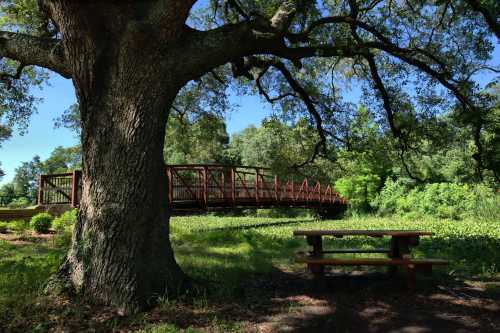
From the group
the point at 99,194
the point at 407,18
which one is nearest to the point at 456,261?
the point at 407,18

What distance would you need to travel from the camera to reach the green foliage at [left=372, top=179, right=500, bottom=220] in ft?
58.1

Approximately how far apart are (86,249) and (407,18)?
8436 mm

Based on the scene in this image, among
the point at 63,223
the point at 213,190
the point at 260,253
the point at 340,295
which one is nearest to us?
the point at 340,295

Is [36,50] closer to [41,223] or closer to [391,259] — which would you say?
[391,259]

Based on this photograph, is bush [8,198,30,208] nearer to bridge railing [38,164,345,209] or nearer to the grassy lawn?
bridge railing [38,164,345,209]

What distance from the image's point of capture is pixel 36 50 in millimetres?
5105

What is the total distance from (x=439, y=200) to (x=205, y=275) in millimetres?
18416

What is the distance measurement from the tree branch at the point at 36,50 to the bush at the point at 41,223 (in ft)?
20.1

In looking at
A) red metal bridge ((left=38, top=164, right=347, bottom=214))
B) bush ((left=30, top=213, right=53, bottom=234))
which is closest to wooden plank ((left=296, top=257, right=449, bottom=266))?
red metal bridge ((left=38, top=164, right=347, bottom=214))

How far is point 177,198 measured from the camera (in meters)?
14.0

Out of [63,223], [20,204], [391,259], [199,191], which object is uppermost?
[20,204]

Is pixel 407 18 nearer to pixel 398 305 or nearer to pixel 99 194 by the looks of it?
pixel 398 305

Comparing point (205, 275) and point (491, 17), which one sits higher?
point (491, 17)

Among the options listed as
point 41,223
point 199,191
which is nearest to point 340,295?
point 41,223
